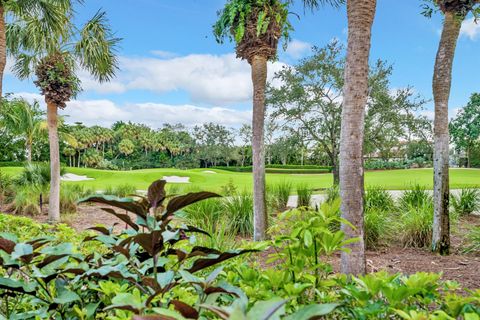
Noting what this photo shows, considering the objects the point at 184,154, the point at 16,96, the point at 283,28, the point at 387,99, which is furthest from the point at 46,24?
the point at 184,154

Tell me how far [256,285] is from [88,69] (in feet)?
33.1

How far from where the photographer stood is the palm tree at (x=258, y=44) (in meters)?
6.55

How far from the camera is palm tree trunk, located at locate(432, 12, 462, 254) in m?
5.58

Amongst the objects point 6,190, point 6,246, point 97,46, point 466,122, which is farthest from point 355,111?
point 466,122

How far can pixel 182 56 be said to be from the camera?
1518 centimetres

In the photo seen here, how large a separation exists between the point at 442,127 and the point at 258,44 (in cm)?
336

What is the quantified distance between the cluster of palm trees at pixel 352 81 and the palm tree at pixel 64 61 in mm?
3952

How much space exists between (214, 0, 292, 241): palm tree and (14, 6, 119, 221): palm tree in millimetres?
4131

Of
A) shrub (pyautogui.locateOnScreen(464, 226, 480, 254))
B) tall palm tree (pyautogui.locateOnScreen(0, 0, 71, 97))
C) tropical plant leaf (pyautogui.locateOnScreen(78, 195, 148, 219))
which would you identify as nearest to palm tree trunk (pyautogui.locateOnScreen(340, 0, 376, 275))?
tropical plant leaf (pyautogui.locateOnScreen(78, 195, 148, 219))

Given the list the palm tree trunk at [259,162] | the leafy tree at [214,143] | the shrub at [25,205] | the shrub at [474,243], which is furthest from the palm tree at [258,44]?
the leafy tree at [214,143]

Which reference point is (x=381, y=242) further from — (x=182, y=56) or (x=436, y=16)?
(x=182, y=56)

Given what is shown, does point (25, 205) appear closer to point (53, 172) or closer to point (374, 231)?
point (53, 172)

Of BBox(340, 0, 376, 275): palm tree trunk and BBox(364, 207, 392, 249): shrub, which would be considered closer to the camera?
BBox(340, 0, 376, 275): palm tree trunk

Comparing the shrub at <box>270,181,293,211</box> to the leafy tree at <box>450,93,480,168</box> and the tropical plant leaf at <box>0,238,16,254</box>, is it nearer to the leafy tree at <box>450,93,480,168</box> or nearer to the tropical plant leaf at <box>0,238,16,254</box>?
the tropical plant leaf at <box>0,238,16,254</box>
